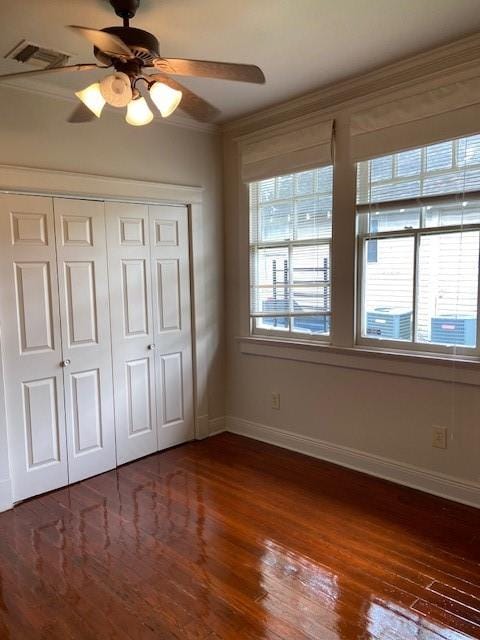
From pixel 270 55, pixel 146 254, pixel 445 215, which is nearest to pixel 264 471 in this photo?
pixel 146 254

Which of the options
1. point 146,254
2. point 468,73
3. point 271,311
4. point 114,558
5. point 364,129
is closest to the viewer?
point 114,558

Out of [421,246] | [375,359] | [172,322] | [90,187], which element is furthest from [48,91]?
[375,359]

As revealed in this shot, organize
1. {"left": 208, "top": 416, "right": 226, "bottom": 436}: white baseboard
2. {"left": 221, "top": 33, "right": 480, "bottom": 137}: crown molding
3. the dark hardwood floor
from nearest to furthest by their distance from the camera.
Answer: the dark hardwood floor < {"left": 221, "top": 33, "right": 480, "bottom": 137}: crown molding < {"left": 208, "top": 416, "right": 226, "bottom": 436}: white baseboard

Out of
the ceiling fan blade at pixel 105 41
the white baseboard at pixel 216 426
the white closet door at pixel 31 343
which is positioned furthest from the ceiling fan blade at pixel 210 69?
the white baseboard at pixel 216 426

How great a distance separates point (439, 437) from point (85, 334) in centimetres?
238

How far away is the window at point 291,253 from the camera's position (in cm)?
338

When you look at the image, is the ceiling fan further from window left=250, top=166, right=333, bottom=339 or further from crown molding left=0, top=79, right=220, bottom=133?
window left=250, top=166, right=333, bottom=339

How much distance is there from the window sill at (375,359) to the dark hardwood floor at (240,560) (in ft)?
2.47

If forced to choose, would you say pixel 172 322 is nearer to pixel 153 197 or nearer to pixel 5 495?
pixel 153 197

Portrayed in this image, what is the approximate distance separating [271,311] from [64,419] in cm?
172

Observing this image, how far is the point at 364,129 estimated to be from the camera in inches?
119

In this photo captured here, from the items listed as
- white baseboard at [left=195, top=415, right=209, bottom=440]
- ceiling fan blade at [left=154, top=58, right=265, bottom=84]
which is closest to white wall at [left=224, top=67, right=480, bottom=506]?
white baseboard at [left=195, top=415, right=209, bottom=440]

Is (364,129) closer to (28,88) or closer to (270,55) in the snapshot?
(270,55)

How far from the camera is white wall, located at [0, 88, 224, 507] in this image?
2869mm
